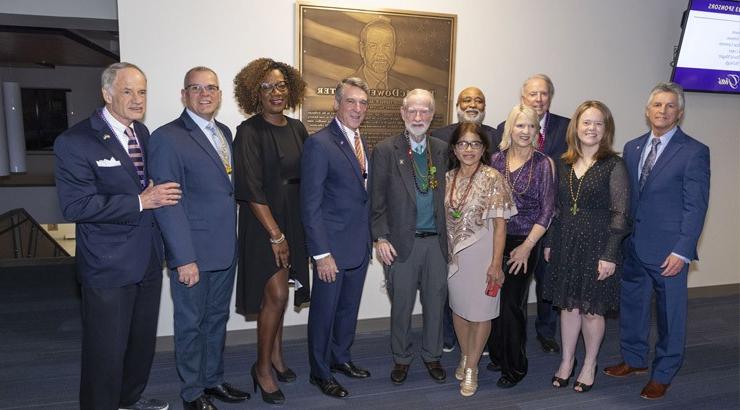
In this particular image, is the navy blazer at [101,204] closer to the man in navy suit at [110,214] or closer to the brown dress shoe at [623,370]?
the man in navy suit at [110,214]

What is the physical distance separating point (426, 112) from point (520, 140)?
1.79 feet

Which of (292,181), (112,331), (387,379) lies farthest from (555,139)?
(112,331)

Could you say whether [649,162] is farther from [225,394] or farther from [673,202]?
[225,394]

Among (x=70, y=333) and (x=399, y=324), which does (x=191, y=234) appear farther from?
(x=70, y=333)

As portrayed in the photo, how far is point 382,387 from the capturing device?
320 cm

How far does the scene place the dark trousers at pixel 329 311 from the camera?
296cm

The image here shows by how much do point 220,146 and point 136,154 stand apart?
1.34 feet

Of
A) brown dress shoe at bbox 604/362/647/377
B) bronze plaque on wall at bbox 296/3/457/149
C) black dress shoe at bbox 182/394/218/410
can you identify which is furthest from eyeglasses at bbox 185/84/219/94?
brown dress shoe at bbox 604/362/647/377

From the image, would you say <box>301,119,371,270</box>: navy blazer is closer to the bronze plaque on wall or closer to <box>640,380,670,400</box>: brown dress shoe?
the bronze plaque on wall

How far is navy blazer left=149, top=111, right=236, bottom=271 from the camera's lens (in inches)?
96.7

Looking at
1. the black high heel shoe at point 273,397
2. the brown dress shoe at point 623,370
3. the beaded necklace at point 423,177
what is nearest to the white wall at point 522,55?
the black high heel shoe at point 273,397

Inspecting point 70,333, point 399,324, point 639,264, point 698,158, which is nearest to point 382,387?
point 399,324

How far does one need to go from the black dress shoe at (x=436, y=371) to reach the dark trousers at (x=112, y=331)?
1.65 meters

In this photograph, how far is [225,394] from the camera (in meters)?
2.96
